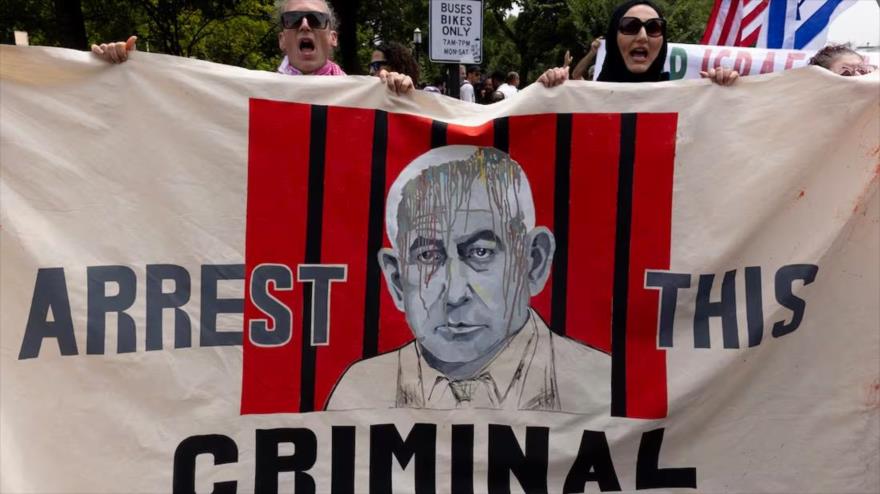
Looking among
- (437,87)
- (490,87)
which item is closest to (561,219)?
(437,87)

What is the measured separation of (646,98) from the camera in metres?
3.00

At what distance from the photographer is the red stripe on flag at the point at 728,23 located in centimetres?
528

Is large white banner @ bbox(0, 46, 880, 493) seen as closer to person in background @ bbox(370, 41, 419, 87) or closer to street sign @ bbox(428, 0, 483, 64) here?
person in background @ bbox(370, 41, 419, 87)

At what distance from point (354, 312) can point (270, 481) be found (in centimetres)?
60

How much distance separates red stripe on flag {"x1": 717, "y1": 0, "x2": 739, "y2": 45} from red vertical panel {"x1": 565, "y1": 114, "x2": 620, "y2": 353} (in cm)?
277

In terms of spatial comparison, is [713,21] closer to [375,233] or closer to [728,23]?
[728,23]

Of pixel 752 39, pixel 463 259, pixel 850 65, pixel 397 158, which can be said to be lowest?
pixel 463 259

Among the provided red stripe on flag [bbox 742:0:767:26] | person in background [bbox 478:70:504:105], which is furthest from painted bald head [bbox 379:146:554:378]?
person in background [bbox 478:70:504:105]

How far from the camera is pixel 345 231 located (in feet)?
9.50

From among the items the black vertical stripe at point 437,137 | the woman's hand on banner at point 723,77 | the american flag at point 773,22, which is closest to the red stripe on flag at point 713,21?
the american flag at point 773,22

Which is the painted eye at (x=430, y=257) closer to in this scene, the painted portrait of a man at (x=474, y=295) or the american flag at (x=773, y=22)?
the painted portrait of a man at (x=474, y=295)

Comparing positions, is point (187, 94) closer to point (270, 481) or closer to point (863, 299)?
point (270, 481)

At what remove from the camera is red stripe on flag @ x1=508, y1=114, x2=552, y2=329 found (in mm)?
2965

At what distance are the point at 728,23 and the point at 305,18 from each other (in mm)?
3201
